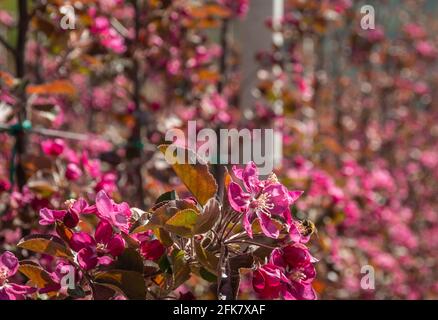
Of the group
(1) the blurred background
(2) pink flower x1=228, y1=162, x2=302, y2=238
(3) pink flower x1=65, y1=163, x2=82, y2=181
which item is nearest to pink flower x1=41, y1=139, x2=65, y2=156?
(1) the blurred background

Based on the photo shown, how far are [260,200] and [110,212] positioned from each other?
0.85 feet

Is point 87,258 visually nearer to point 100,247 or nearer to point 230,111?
point 100,247

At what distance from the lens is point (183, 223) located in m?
1.19

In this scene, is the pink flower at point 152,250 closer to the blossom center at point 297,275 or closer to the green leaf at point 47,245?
the green leaf at point 47,245

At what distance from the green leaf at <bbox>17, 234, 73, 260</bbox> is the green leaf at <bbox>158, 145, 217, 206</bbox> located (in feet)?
0.80

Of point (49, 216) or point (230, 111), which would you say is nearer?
point (49, 216)

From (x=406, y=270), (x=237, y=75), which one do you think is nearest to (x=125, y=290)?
(x=237, y=75)

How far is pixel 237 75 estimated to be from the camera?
4.14 metres

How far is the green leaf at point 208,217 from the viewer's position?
3.88 ft

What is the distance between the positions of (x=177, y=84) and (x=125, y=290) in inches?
85.6

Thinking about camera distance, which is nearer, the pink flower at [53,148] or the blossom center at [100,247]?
the blossom center at [100,247]

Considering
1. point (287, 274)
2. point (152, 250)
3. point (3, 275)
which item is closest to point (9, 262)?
point (3, 275)

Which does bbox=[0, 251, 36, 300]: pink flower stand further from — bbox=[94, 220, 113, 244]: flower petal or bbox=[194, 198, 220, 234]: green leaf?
bbox=[194, 198, 220, 234]: green leaf

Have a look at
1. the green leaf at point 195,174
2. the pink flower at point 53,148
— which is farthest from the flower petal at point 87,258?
the pink flower at point 53,148
